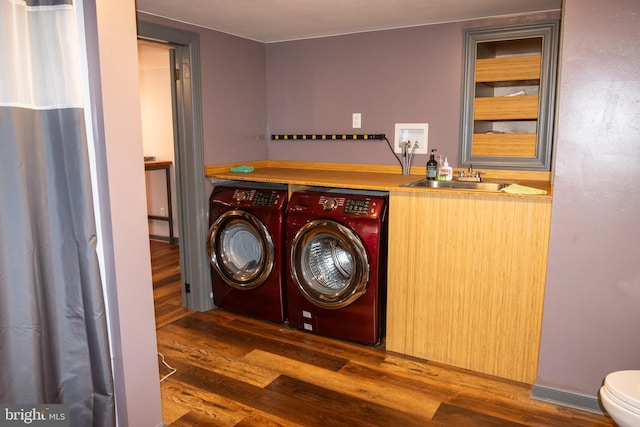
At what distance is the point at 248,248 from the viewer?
3529mm

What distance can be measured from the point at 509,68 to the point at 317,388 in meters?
2.33

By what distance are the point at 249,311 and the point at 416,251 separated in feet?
4.46

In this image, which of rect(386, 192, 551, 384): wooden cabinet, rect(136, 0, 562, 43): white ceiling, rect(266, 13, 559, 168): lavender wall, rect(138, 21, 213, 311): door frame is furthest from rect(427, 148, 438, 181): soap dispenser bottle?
rect(138, 21, 213, 311): door frame

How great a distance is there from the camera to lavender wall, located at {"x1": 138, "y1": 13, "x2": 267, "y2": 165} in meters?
3.45

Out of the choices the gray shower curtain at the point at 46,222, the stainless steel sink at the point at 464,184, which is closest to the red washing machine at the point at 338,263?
the stainless steel sink at the point at 464,184

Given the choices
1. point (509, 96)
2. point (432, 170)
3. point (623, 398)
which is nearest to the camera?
point (623, 398)

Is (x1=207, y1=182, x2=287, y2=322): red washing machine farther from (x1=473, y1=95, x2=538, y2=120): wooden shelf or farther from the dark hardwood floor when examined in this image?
(x1=473, y1=95, x2=538, y2=120): wooden shelf

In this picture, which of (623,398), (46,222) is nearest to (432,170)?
(623,398)

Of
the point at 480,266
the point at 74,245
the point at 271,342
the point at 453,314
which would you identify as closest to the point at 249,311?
the point at 271,342

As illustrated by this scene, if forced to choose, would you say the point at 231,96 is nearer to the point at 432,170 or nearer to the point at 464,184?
the point at 432,170

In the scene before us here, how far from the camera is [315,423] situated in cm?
222

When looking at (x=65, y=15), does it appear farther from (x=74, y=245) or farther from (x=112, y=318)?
(x=112, y=318)

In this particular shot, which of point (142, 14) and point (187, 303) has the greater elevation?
point (142, 14)

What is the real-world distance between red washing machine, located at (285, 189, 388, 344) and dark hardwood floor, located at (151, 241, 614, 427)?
0.47 ft
